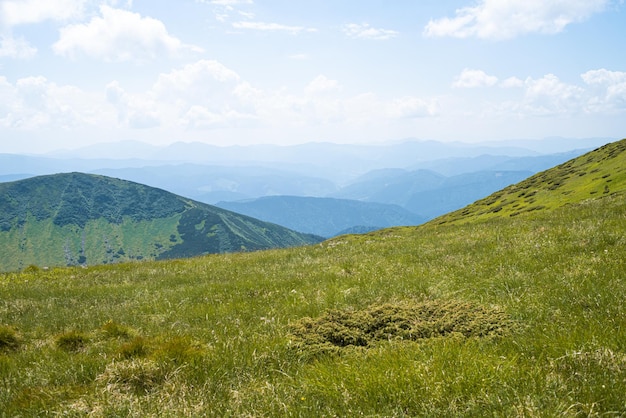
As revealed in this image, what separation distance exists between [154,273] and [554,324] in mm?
16922

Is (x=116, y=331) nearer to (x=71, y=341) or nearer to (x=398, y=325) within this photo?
(x=71, y=341)

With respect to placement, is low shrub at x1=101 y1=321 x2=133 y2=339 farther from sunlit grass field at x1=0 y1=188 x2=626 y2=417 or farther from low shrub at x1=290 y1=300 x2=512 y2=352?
low shrub at x1=290 y1=300 x2=512 y2=352

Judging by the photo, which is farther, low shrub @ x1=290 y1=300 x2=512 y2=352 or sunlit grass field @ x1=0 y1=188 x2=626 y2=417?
low shrub @ x1=290 y1=300 x2=512 y2=352

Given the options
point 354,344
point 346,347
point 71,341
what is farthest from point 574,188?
point 71,341

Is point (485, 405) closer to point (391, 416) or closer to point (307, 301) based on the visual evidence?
point (391, 416)

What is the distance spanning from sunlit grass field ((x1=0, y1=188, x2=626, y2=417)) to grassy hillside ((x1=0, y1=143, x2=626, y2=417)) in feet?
0.09

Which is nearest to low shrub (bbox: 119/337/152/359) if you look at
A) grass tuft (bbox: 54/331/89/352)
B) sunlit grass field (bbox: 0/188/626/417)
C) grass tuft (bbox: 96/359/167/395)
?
sunlit grass field (bbox: 0/188/626/417)

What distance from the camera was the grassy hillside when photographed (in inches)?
175

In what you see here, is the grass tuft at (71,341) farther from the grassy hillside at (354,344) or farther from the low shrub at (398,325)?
the low shrub at (398,325)

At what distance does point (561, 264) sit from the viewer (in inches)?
395

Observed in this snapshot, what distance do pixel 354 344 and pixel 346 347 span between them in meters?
0.26

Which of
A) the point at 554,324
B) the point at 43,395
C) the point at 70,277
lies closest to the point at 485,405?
the point at 554,324

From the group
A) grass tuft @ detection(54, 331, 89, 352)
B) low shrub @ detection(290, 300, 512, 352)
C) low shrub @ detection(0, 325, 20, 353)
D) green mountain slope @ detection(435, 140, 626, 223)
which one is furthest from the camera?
green mountain slope @ detection(435, 140, 626, 223)

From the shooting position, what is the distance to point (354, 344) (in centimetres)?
675
